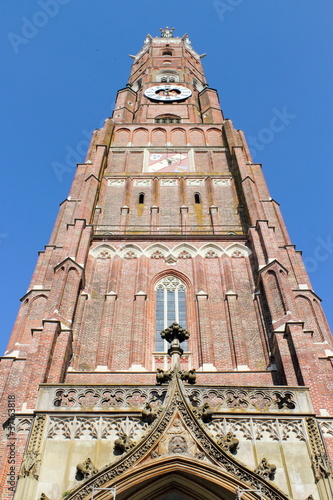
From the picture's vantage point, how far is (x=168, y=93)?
41.6m

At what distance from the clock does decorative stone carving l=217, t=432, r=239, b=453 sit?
104ft

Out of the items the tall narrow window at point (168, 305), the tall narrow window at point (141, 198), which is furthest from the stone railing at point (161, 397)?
the tall narrow window at point (141, 198)

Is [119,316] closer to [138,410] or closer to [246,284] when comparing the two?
[246,284]

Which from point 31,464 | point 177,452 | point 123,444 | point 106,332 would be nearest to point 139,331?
point 106,332

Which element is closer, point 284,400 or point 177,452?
point 177,452

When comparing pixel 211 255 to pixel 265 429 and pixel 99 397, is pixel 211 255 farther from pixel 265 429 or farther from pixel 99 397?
pixel 265 429

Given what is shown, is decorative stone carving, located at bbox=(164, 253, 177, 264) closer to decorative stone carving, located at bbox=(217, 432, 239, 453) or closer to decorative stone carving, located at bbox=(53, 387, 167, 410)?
decorative stone carving, located at bbox=(53, 387, 167, 410)

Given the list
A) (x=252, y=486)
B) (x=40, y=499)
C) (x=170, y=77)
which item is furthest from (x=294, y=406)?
(x=170, y=77)

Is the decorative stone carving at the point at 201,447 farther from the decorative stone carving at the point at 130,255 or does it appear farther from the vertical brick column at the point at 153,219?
the vertical brick column at the point at 153,219

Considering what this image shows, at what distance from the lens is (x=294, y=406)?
13.7 m

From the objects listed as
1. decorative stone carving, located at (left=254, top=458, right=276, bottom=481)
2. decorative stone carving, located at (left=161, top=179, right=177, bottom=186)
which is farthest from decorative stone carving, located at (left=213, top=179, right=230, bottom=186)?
decorative stone carving, located at (left=254, top=458, right=276, bottom=481)

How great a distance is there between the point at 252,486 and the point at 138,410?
3249mm

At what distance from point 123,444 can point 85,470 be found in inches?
39.4

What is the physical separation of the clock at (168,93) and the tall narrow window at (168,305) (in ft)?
73.7
